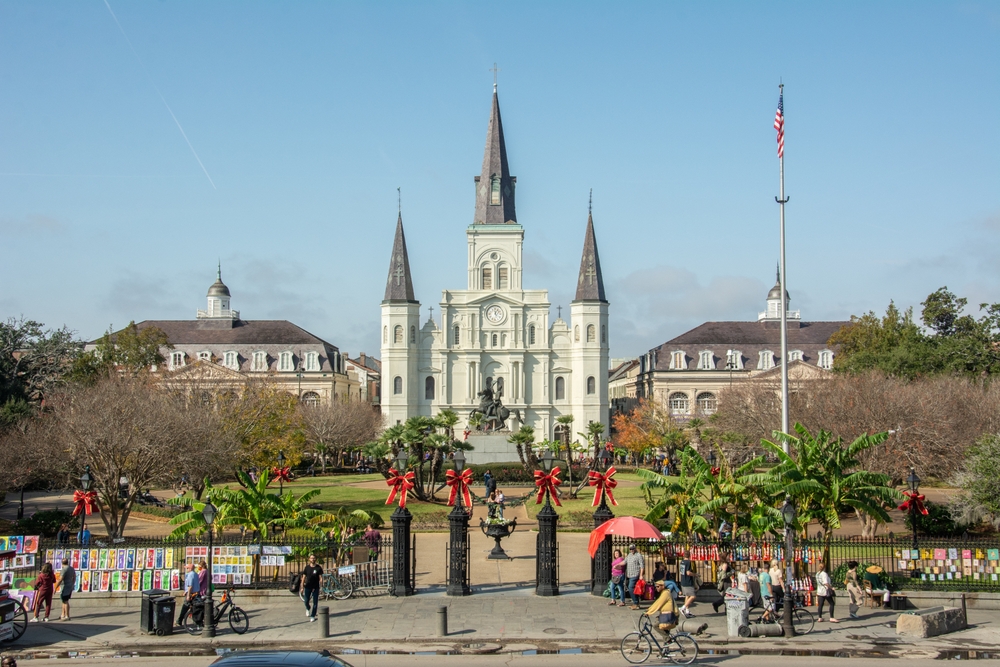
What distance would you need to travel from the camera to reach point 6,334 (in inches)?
2029

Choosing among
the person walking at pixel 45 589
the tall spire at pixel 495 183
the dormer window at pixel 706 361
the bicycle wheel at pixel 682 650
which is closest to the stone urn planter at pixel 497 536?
the bicycle wheel at pixel 682 650

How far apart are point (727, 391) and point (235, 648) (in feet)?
168

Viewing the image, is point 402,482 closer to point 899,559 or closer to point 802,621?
point 802,621

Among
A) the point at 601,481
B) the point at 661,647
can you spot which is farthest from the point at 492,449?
Answer: the point at 661,647

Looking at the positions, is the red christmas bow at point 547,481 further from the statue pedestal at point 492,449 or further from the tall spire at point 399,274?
the tall spire at point 399,274

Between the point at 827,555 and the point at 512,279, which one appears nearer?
the point at 827,555

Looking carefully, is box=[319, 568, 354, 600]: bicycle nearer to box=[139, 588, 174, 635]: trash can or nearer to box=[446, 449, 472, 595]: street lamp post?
box=[446, 449, 472, 595]: street lamp post

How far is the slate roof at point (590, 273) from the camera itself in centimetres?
8681

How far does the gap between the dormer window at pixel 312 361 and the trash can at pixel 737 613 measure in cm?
7893

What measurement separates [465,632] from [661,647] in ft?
13.1

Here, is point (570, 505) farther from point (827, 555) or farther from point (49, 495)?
point (49, 495)

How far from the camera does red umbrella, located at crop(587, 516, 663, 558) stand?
67.4ft

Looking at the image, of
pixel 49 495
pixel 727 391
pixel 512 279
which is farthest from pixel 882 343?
pixel 49 495

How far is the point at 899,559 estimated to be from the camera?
2166cm
